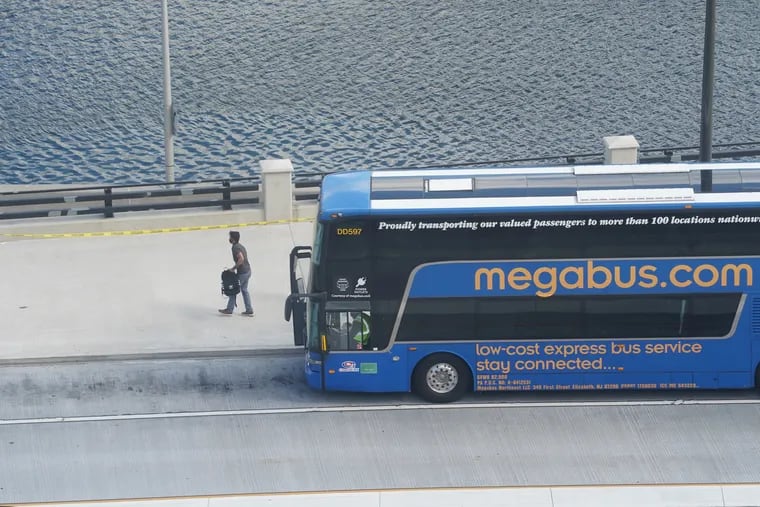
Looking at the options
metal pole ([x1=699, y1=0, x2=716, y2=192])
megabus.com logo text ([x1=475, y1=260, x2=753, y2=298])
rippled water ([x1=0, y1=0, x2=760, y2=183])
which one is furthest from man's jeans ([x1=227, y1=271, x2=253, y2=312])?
rippled water ([x1=0, y1=0, x2=760, y2=183])

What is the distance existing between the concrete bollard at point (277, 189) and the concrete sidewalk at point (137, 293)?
0.38m

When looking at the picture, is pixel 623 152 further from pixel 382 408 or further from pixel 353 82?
pixel 353 82

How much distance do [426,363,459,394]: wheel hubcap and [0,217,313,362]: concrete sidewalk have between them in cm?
348

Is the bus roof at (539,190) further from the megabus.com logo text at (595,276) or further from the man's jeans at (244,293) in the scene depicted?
the man's jeans at (244,293)

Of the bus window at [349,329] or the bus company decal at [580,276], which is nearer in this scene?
the bus company decal at [580,276]

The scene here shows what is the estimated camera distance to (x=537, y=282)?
1961 centimetres

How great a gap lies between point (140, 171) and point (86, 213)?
1309 cm

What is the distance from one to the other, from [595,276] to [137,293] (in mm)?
9881

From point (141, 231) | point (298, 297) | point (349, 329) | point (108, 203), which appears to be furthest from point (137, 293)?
point (349, 329)

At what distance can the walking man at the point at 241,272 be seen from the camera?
23266 millimetres

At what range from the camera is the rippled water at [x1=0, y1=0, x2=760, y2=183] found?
44562 millimetres

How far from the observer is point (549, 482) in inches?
698

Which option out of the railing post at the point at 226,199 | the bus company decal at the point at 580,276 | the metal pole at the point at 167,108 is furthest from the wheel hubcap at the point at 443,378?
the metal pole at the point at 167,108

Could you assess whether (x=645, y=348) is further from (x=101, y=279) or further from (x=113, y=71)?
(x=113, y=71)
